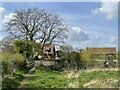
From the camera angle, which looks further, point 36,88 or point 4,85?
point 36,88

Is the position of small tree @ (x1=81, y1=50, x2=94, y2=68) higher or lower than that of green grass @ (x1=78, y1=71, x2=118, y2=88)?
higher

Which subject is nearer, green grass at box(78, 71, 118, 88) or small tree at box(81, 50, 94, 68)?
green grass at box(78, 71, 118, 88)

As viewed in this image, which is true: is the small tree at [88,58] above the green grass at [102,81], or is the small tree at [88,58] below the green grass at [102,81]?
above

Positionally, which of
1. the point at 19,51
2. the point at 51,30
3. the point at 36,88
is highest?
the point at 51,30

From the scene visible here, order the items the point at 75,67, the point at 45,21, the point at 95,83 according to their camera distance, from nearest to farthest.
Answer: the point at 95,83, the point at 75,67, the point at 45,21

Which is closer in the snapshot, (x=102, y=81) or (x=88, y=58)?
(x=102, y=81)

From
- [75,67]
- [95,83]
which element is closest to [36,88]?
[95,83]

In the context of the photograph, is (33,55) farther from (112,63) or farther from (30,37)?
(112,63)

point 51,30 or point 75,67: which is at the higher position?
point 51,30

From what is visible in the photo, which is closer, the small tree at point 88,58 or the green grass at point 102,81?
the green grass at point 102,81

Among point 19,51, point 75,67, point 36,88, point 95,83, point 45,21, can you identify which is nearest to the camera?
point 36,88

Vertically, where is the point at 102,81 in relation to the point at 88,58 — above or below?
below

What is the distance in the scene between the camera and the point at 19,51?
76.0 feet

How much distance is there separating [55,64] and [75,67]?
301 cm
